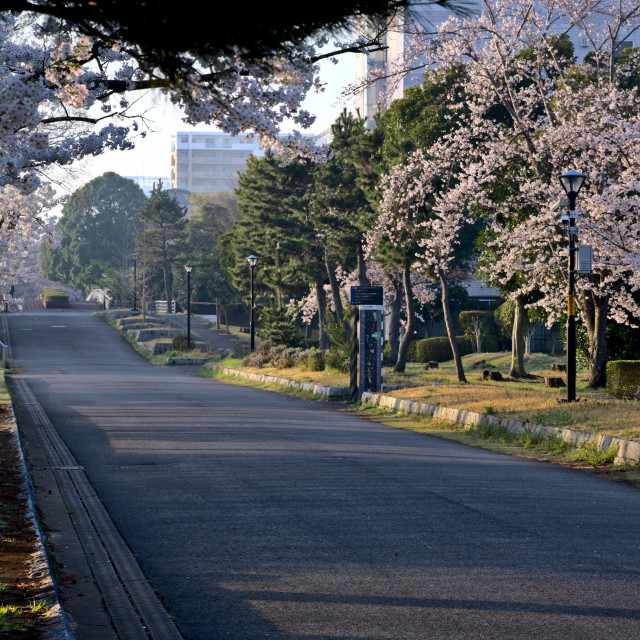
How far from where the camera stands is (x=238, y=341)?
190ft

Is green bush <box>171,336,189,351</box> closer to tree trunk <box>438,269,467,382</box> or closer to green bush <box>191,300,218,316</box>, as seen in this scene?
tree trunk <box>438,269,467,382</box>

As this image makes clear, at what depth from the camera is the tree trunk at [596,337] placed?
2275cm

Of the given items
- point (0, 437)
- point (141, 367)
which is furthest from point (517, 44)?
point (141, 367)

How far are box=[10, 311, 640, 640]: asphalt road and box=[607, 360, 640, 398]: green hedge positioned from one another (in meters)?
7.23

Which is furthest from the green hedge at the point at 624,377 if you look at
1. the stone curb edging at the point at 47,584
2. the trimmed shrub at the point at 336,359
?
the stone curb edging at the point at 47,584

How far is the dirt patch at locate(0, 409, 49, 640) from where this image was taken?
4.71 metres

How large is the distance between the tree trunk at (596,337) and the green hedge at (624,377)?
2.31 metres

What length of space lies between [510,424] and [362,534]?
322 inches

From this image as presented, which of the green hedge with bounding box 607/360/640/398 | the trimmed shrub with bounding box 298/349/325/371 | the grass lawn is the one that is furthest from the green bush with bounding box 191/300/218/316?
the green hedge with bounding box 607/360/640/398

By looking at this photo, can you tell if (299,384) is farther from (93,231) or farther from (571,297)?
(93,231)

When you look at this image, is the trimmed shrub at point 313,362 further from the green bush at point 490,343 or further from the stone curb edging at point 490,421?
the green bush at point 490,343

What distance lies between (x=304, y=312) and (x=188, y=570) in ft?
147

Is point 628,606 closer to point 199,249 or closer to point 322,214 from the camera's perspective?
point 322,214

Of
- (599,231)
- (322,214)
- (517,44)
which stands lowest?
(599,231)
